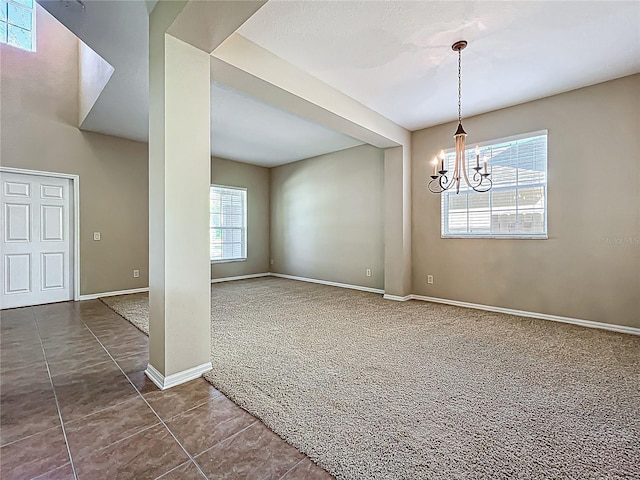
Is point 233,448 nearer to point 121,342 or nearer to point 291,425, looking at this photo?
point 291,425

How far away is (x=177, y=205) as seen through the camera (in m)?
2.02

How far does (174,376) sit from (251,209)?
5237 millimetres

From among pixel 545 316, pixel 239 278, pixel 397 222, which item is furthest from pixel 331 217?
pixel 545 316

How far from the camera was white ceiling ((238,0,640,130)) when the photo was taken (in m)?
2.16

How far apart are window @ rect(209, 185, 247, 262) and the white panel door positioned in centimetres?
239

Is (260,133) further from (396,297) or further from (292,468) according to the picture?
(292,468)

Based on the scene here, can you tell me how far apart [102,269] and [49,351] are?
250 cm

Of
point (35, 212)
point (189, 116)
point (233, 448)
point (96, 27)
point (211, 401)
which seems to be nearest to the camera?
point (233, 448)

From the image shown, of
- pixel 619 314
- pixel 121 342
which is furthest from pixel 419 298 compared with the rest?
pixel 121 342

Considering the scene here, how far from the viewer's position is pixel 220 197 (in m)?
6.44

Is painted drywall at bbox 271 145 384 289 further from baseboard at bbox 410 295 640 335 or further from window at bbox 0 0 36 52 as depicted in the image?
window at bbox 0 0 36 52

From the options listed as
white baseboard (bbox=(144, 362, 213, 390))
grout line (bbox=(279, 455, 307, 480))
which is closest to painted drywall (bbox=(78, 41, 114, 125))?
white baseboard (bbox=(144, 362, 213, 390))

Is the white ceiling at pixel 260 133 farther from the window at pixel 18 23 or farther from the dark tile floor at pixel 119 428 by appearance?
the dark tile floor at pixel 119 428

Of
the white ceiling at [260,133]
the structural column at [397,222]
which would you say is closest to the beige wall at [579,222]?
the structural column at [397,222]
